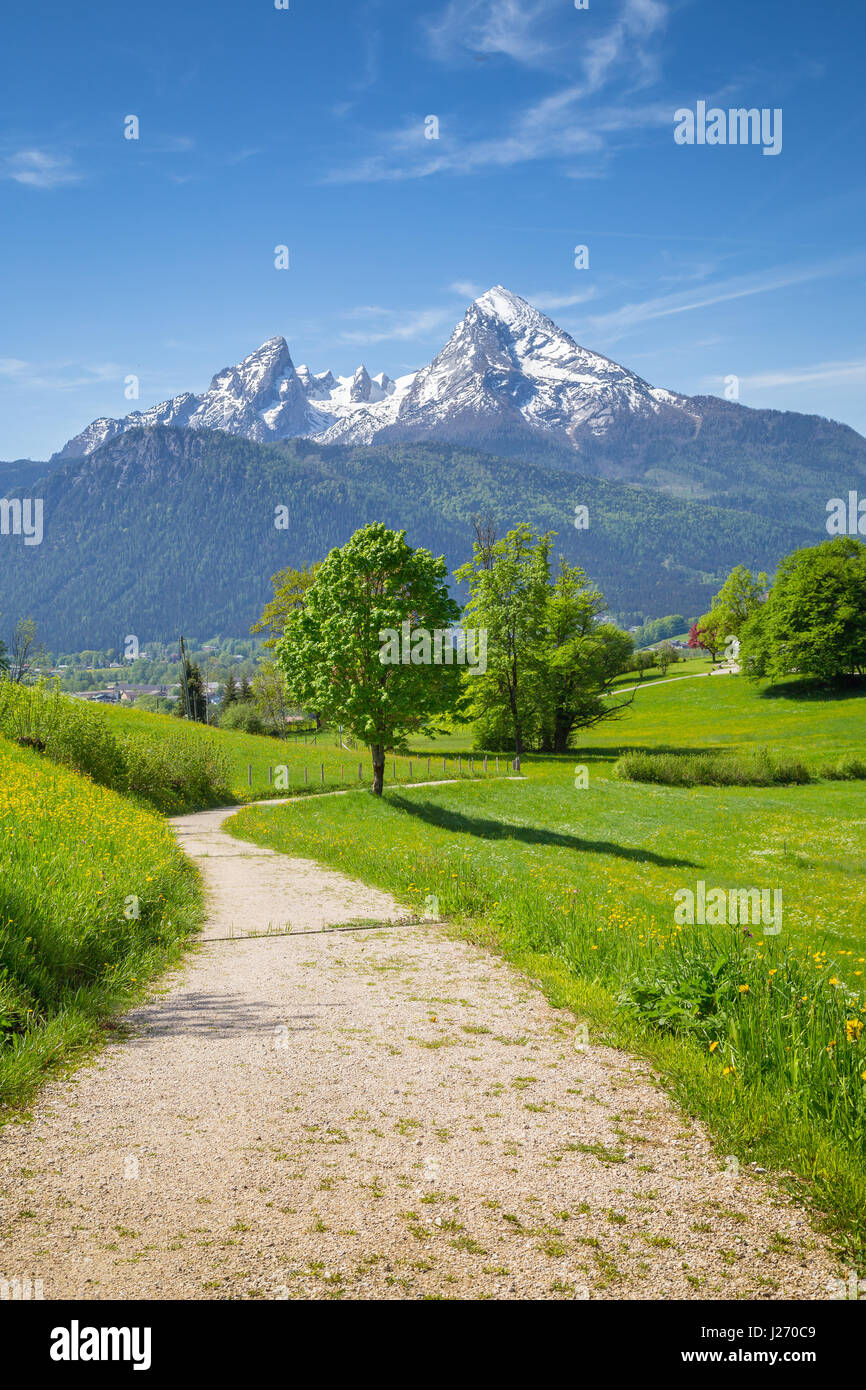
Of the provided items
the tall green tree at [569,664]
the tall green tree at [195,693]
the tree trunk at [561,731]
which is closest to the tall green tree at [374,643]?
the tall green tree at [569,664]

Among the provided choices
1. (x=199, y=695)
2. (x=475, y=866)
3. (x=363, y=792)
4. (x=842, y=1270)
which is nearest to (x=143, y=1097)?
(x=842, y=1270)

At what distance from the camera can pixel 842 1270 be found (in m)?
4.52

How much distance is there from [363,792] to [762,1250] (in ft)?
115

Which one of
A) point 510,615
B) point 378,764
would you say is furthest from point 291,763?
point 378,764

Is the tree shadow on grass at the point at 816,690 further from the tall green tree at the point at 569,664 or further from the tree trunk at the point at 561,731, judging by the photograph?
the tree trunk at the point at 561,731

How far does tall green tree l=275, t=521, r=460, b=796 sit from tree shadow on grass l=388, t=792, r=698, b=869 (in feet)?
12.4

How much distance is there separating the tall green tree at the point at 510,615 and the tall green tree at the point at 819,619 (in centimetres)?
3578

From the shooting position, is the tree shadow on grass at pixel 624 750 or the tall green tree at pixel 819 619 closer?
the tree shadow on grass at pixel 624 750

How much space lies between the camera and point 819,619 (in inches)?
3270

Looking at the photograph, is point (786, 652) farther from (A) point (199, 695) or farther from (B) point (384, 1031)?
(B) point (384, 1031)

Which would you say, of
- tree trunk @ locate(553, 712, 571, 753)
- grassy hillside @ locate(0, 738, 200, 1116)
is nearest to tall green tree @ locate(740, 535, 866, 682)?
tree trunk @ locate(553, 712, 571, 753)

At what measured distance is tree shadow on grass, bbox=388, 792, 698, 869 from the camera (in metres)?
27.8

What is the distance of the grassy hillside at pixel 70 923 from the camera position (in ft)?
25.6

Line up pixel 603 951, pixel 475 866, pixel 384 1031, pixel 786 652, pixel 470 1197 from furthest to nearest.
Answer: pixel 786 652 < pixel 475 866 < pixel 603 951 < pixel 384 1031 < pixel 470 1197
